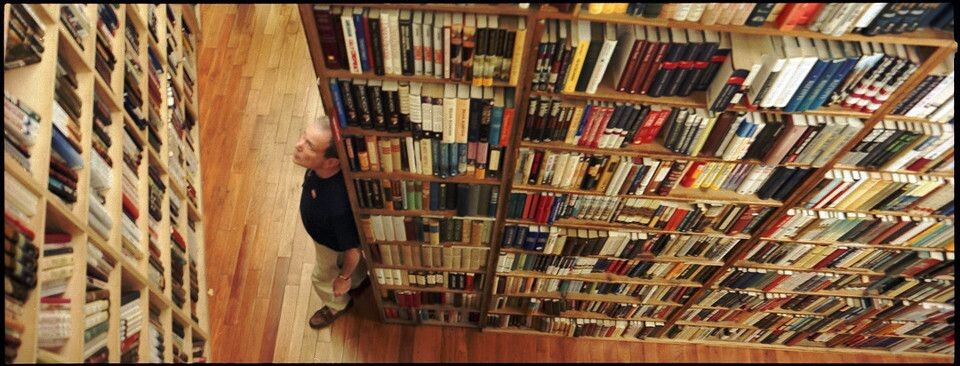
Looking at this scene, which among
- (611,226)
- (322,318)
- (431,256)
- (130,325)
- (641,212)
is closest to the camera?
(130,325)

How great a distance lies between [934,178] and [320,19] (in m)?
2.15

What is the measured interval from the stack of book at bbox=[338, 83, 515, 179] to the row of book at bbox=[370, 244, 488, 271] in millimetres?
605

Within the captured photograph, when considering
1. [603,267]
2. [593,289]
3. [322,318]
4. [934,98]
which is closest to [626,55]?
[934,98]

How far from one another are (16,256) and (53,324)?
0.25 m

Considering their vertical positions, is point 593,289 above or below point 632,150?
below

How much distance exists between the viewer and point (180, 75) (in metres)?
3.80

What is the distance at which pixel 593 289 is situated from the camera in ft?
10.6

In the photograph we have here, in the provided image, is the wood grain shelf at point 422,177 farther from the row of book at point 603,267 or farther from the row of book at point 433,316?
the row of book at point 433,316

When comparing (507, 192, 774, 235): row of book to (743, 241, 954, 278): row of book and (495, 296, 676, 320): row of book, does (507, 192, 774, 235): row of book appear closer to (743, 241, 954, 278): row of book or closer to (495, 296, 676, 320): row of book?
(743, 241, 954, 278): row of book

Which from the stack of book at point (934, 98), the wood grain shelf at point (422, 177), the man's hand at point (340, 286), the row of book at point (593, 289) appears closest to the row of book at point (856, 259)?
the row of book at point (593, 289)

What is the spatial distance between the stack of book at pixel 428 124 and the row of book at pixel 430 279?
88cm

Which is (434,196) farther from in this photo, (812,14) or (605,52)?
(812,14)

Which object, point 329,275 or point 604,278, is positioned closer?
point 604,278

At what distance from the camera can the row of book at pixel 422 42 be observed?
176 centimetres
